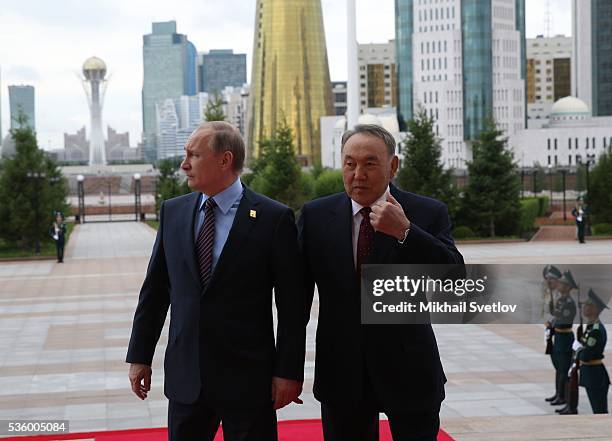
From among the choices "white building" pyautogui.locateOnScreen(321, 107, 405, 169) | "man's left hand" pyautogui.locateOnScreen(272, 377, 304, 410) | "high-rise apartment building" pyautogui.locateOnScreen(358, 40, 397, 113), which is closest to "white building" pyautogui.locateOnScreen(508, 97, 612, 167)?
"white building" pyautogui.locateOnScreen(321, 107, 405, 169)

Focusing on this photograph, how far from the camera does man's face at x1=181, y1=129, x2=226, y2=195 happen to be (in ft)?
13.1

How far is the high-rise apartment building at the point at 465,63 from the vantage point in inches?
3489

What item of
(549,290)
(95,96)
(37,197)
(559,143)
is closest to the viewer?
(549,290)

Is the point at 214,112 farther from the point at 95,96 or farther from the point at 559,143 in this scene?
the point at 95,96

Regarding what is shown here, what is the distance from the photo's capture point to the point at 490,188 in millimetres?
35156

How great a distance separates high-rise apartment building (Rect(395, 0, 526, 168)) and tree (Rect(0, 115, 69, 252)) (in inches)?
2382

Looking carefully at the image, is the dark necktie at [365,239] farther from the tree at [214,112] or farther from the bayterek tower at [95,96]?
the bayterek tower at [95,96]

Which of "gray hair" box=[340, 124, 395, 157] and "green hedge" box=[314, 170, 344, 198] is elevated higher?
"gray hair" box=[340, 124, 395, 157]

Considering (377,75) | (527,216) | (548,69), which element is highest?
(548,69)

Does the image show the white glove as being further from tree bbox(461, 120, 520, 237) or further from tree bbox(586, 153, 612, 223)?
tree bbox(586, 153, 612, 223)

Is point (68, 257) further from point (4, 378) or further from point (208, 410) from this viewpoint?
point (208, 410)

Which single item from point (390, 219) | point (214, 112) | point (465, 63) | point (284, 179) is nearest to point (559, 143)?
point (465, 63)

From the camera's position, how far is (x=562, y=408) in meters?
9.01

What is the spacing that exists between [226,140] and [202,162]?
13cm
